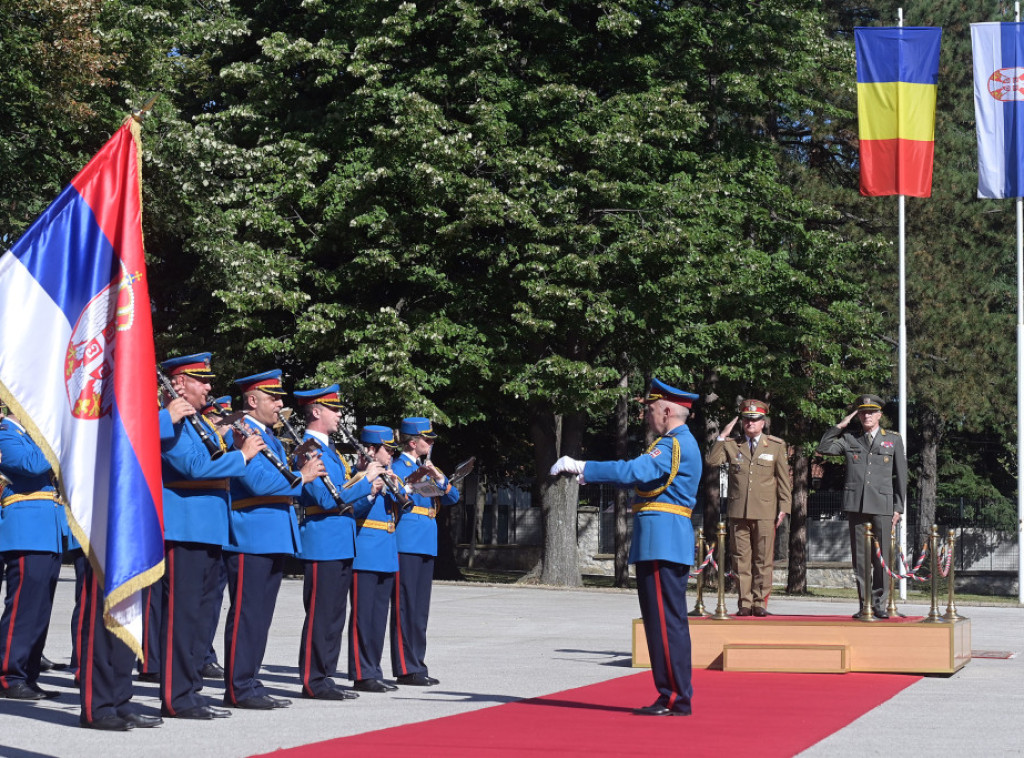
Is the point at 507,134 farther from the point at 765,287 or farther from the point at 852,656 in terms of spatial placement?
the point at 852,656

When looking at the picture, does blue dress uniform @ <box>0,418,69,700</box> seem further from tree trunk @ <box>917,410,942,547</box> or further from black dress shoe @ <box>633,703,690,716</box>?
tree trunk @ <box>917,410,942,547</box>

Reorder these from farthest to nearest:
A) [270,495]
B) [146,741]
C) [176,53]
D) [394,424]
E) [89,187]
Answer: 1. [176,53]
2. [394,424]
3. [270,495]
4. [146,741]
5. [89,187]

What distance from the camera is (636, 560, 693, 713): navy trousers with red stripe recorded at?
9.23 metres

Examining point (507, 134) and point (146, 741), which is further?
point (507, 134)

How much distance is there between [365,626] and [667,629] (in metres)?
2.45

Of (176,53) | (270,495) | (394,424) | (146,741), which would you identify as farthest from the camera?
(176,53)

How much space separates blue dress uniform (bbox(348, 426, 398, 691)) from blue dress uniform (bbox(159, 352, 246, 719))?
1.85 meters

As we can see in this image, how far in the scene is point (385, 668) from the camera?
1227 cm

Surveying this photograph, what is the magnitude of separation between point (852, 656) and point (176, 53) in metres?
22.0

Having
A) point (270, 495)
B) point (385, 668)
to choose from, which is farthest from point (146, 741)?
point (385, 668)

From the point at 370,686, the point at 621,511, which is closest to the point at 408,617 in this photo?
the point at 370,686

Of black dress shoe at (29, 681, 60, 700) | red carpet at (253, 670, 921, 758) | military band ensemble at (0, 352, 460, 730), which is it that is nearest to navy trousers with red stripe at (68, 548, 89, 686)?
military band ensemble at (0, 352, 460, 730)

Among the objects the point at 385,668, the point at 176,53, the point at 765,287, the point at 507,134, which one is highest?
the point at 176,53

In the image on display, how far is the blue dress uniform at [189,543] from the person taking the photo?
8.63 m
